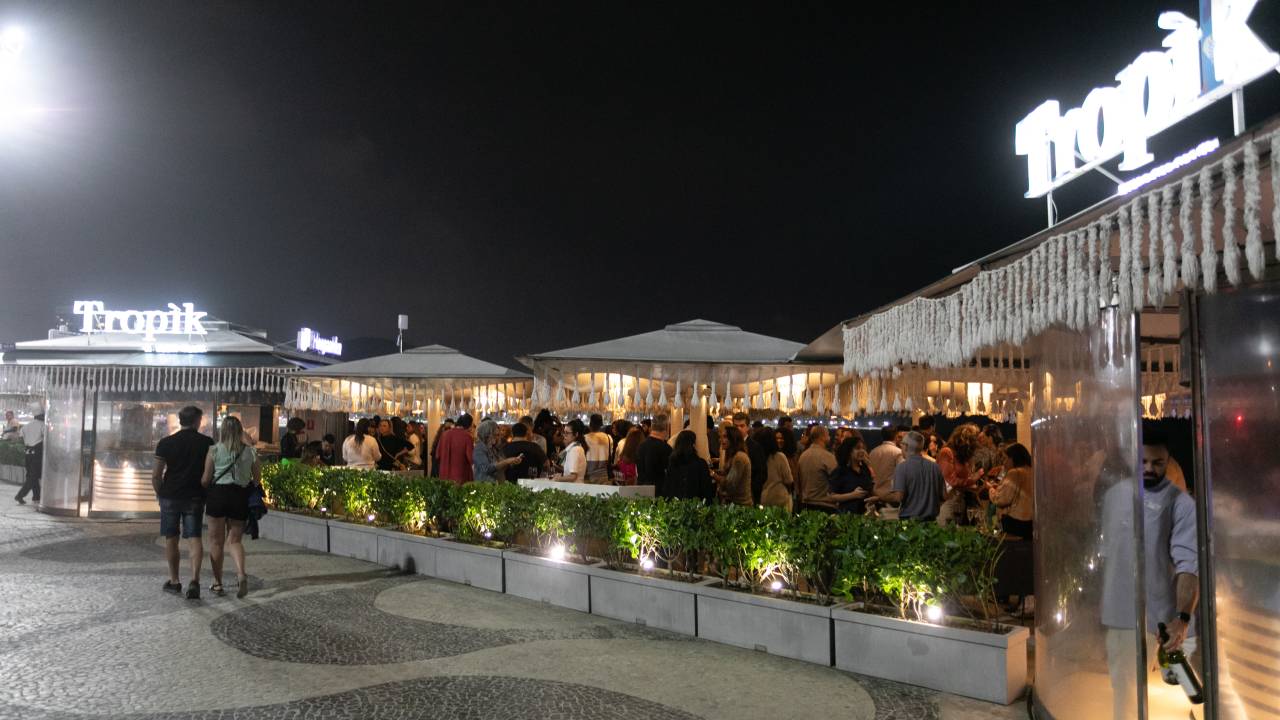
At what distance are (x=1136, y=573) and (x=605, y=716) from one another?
321cm

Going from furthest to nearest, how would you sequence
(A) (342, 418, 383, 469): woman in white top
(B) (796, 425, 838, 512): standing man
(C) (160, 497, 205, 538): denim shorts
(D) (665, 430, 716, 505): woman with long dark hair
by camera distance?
1. (A) (342, 418, 383, 469): woman in white top
2. (B) (796, 425, 838, 512): standing man
3. (D) (665, 430, 716, 505): woman with long dark hair
4. (C) (160, 497, 205, 538): denim shorts

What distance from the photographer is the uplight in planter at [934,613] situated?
Answer: 6.14m

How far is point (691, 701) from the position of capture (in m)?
5.66

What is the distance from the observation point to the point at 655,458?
10125 mm

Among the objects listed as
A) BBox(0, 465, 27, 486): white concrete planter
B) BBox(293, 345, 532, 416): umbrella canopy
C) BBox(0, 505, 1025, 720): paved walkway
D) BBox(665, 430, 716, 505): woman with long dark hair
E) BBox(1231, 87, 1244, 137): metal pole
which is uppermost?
BBox(1231, 87, 1244, 137): metal pole

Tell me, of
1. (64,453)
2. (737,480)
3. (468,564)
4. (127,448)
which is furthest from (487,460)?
(64,453)

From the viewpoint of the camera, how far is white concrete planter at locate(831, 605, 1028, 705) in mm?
5691

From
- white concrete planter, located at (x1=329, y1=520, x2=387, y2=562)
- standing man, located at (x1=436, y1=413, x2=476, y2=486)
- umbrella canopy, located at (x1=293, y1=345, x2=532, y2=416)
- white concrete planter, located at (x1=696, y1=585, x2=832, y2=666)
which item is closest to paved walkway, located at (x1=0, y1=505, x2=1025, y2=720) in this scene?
white concrete planter, located at (x1=696, y1=585, x2=832, y2=666)

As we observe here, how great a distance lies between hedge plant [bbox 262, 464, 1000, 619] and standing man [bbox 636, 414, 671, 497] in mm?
1443

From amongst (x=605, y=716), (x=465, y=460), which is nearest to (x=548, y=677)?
(x=605, y=716)

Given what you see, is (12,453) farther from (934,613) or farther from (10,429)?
(934,613)

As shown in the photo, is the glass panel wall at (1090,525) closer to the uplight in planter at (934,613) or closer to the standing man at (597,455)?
the uplight in planter at (934,613)

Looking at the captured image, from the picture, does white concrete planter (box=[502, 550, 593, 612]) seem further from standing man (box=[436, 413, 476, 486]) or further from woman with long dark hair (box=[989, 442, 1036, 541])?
woman with long dark hair (box=[989, 442, 1036, 541])

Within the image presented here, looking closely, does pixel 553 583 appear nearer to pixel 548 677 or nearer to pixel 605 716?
pixel 548 677
